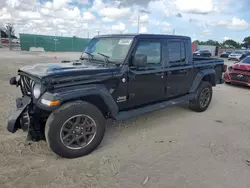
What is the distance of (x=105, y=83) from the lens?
3457 mm

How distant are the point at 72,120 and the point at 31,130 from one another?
571 mm

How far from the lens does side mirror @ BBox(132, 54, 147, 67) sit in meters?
3.62

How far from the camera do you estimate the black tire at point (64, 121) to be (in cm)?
294

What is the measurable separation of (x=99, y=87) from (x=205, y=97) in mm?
3445

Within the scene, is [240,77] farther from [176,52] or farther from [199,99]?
[176,52]

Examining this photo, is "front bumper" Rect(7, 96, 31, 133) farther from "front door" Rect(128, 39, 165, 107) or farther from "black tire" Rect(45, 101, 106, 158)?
"front door" Rect(128, 39, 165, 107)

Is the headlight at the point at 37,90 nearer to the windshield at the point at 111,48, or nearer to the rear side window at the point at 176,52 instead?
the windshield at the point at 111,48

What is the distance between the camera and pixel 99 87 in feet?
10.9

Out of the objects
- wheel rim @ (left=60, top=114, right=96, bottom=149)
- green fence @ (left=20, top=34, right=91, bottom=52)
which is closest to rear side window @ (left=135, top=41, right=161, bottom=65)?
wheel rim @ (left=60, top=114, right=96, bottom=149)

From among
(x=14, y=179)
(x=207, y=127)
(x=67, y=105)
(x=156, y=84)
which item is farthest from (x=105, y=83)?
(x=207, y=127)

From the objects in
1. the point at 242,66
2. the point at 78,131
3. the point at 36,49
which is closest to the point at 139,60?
the point at 78,131

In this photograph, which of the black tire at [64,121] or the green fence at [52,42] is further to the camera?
the green fence at [52,42]

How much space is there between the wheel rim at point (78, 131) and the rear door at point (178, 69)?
1.98 metres

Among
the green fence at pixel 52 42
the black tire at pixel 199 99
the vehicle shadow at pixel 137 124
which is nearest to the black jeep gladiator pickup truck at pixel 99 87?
the black tire at pixel 199 99
